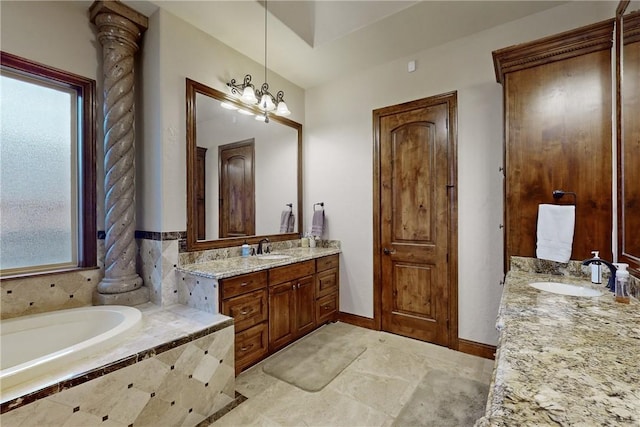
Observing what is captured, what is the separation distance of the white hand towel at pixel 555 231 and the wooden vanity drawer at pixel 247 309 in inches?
80.8

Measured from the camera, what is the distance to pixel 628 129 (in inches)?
61.0

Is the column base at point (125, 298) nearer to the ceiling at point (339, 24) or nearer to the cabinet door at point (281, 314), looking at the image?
the cabinet door at point (281, 314)

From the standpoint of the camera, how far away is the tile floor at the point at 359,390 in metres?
1.82

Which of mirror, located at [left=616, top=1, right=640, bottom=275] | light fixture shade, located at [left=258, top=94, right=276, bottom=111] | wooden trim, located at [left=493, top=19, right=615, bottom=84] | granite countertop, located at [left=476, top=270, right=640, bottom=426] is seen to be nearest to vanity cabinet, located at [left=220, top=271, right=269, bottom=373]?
light fixture shade, located at [left=258, top=94, right=276, bottom=111]

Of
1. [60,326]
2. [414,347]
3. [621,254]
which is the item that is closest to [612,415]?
[621,254]

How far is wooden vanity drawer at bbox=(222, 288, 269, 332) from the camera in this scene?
7.09 feet

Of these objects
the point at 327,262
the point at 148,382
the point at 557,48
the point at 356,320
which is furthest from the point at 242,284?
the point at 557,48

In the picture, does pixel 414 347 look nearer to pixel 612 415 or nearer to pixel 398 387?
pixel 398 387

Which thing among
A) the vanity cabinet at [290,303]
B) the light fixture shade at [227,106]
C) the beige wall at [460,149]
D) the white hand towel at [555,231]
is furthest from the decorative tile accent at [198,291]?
the white hand towel at [555,231]

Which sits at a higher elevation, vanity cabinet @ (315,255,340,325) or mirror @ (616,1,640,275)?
mirror @ (616,1,640,275)

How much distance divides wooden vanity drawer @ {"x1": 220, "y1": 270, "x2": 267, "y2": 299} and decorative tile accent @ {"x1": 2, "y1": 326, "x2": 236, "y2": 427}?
0.88ft

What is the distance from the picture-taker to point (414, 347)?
2762 millimetres

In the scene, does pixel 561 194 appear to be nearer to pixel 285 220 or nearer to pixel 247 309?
pixel 247 309

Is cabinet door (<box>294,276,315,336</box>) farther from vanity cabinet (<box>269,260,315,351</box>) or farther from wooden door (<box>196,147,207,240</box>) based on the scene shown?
wooden door (<box>196,147,207,240</box>)
